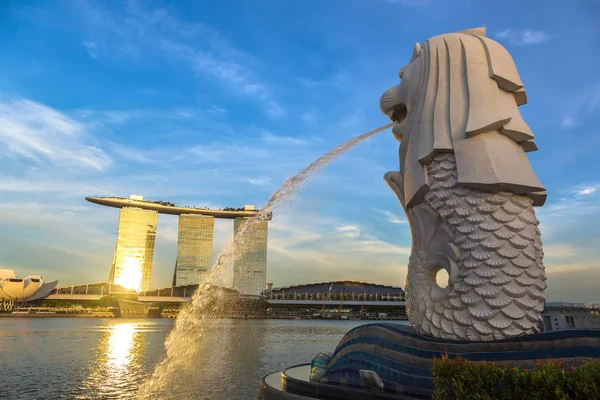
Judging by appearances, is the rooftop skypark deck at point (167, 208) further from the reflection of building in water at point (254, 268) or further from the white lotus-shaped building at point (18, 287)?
the white lotus-shaped building at point (18, 287)

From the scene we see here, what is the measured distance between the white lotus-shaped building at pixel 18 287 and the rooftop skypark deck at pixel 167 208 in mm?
31126

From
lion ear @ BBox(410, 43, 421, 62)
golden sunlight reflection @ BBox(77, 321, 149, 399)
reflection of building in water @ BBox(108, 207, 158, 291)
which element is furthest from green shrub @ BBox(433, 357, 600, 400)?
reflection of building in water @ BBox(108, 207, 158, 291)

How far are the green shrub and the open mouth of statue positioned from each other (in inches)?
238

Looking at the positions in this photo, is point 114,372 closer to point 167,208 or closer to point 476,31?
point 476,31

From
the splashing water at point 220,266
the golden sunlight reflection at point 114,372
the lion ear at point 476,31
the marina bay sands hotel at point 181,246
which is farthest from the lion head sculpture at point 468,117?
the marina bay sands hotel at point 181,246

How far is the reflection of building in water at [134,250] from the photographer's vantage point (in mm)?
104375

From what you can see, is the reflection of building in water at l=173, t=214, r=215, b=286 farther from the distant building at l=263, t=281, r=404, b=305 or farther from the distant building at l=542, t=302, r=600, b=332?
the distant building at l=542, t=302, r=600, b=332

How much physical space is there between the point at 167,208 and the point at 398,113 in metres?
109

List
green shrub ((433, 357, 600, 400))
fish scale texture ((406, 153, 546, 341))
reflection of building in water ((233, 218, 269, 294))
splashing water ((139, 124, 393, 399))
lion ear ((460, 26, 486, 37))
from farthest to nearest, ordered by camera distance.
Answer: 1. reflection of building in water ((233, 218, 269, 294))
2. splashing water ((139, 124, 393, 399))
3. lion ear ((460, 26, 486, 37))
4. fish scale texture ((406, 153, 546, 341))
5. green shrub ((433, 357, 600, 400))

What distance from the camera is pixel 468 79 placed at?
815cm

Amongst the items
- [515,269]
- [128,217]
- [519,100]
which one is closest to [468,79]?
[519,100]

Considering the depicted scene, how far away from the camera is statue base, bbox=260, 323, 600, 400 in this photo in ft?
20.1

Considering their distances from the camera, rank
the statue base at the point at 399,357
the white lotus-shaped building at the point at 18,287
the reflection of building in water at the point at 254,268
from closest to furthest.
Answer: the statue base at the point at 399,357
the white lotus-shaped building at the point at 18,287
the reflection of building in water at the point at 254,268

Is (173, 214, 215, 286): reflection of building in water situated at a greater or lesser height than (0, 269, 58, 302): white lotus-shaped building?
greater
